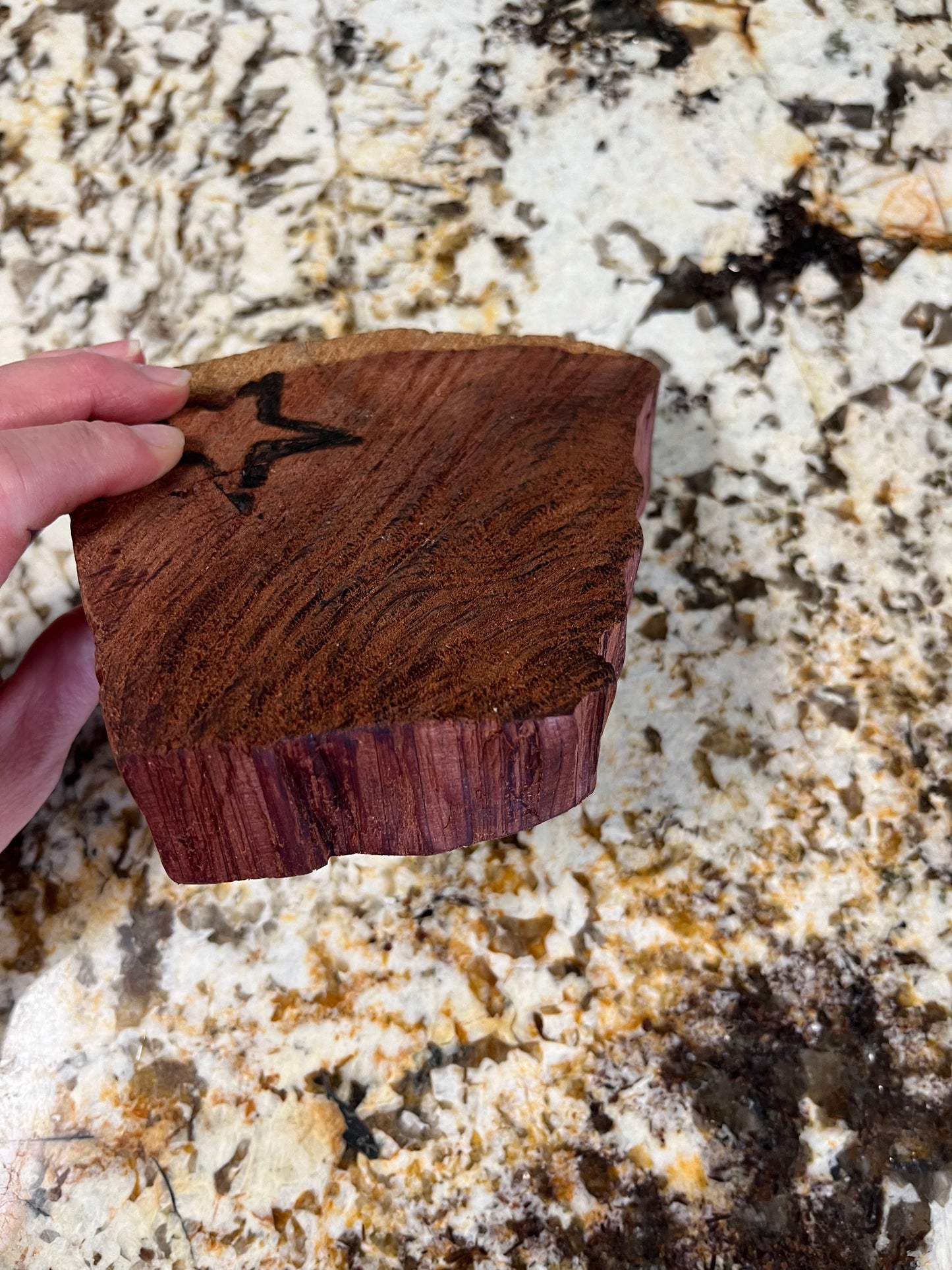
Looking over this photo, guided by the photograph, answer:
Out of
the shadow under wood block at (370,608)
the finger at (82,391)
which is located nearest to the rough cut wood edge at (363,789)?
the shadow under wood block at (370,608)

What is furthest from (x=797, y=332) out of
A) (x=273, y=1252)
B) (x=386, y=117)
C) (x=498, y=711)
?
(x=273, y=1252)

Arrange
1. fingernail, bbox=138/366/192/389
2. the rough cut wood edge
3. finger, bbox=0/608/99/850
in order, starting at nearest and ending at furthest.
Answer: the rough cut wood edge < fingernail, bbox=138/366/192/389 < finger, bbox=0/608/99/850

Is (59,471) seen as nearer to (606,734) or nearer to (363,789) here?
(363,789)

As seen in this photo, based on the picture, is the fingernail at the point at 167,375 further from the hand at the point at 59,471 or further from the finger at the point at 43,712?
the finger at the point at 43,712

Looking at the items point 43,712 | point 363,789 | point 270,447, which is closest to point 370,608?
point 363,789

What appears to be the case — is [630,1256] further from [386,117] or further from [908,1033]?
[386,117]

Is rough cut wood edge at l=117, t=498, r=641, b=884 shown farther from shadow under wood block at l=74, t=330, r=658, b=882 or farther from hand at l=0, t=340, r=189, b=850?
hand at l=0, t=340, r=189, b=850

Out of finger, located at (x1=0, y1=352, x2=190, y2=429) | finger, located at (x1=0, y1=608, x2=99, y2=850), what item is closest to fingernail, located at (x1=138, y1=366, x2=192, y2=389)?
finger, located at (x1=0, y1=352, x2=190, y2=429)
